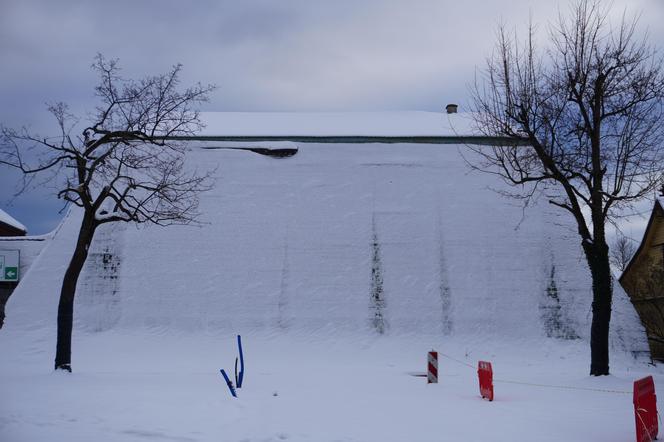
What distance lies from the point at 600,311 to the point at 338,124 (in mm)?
13787

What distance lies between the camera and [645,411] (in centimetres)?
607

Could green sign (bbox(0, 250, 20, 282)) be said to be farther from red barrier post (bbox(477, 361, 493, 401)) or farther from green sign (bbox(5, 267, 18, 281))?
red barrier post (bbox(477, 361, 493, 401))

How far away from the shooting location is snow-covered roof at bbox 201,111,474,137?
2153 centimetres

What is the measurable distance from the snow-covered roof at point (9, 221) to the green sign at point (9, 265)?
37.0 ft

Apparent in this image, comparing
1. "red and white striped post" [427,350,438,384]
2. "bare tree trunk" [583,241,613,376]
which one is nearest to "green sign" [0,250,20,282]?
"red and white striped post" [427,350,438,384]

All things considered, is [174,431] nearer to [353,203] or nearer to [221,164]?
[353,203]

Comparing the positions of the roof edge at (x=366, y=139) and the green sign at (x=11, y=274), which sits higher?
the roof edge at (x=366, y=139)

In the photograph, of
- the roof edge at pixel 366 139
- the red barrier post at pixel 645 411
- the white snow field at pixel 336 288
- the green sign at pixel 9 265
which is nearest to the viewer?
the red barrier post at pixel 645 411

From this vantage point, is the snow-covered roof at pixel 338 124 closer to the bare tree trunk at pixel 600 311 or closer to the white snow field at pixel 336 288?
the white snow field at pixel 336 288

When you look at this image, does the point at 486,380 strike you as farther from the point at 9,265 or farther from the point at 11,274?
the point at 9,265

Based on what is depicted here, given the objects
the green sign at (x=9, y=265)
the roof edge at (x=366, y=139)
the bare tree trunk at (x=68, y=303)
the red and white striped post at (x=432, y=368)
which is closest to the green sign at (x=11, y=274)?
the green sign at (x=9, y=265)

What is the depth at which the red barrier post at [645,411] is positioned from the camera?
234 inches

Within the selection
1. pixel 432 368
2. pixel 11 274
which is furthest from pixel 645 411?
pixel 11 274

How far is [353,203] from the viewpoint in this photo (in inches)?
770
